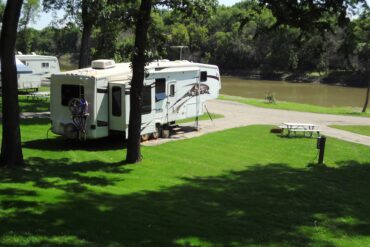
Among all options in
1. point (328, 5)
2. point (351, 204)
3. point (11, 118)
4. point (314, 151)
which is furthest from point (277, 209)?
point (314, 151)

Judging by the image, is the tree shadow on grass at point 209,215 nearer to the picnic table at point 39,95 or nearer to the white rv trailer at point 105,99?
the white rv trailer at point 105,99

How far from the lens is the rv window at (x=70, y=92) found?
15.4 m

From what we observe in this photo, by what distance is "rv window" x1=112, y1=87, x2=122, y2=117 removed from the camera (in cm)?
1545

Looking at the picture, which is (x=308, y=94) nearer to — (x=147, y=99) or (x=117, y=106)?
(x=147, y=99)

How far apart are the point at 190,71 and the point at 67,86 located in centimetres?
524

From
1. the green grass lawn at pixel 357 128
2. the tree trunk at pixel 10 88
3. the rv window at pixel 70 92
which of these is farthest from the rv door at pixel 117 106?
the green grass lawn at pixel 357 128

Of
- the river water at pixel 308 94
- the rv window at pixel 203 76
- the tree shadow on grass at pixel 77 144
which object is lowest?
the river water at pixel 308 94

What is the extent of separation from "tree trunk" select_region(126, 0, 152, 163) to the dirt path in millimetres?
3456

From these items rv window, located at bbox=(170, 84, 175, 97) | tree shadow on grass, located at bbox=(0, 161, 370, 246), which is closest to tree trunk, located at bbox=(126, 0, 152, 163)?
tree shadow on grass, located at bbox=(0, 161, 370, 246)

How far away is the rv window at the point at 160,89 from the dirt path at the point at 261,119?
1.45m

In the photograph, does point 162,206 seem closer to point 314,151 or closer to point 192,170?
point 192,170

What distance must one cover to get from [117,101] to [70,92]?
4.87 ft

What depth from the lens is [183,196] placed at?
9.76 metres

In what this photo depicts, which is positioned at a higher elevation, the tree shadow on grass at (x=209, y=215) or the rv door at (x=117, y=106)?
the rv door at (x=117, y=106)
